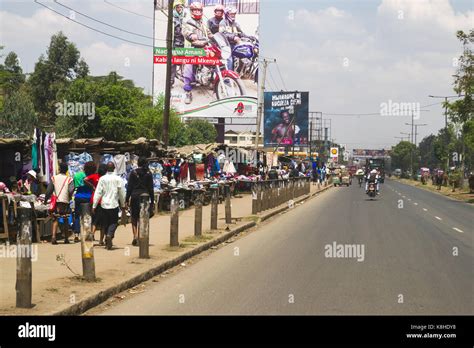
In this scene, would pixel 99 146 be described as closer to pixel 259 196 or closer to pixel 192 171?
pixel 259 196

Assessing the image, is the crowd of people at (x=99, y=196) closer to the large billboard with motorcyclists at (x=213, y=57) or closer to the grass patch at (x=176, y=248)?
the grass patch at (x=176, y=248)

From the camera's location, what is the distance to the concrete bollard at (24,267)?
27.3ft

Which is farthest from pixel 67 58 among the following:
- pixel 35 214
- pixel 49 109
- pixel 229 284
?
pixel 229 284

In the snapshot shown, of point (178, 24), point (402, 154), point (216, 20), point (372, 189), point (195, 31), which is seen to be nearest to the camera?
point (372, 189)

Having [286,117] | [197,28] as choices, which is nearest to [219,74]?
[197,28]

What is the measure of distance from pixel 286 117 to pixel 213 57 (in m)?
15.6

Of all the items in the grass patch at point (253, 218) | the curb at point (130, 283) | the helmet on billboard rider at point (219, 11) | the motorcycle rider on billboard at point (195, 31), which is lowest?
the grass patch at point (253, 218)

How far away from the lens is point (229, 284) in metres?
11.1

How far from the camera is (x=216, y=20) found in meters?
54.2

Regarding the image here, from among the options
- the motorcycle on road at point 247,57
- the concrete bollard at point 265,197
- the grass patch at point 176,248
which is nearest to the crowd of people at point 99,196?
the grass patch at point 176,248

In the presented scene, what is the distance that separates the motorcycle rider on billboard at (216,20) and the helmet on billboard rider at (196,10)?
0.92m

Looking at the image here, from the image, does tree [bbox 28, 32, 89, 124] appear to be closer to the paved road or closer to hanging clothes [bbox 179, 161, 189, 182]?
hanging clothes [bbox 179, 161, 189, 182]

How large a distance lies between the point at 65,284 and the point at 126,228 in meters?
9.43

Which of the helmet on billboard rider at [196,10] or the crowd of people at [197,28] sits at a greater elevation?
the helmet on billboard rider at [196,10]
